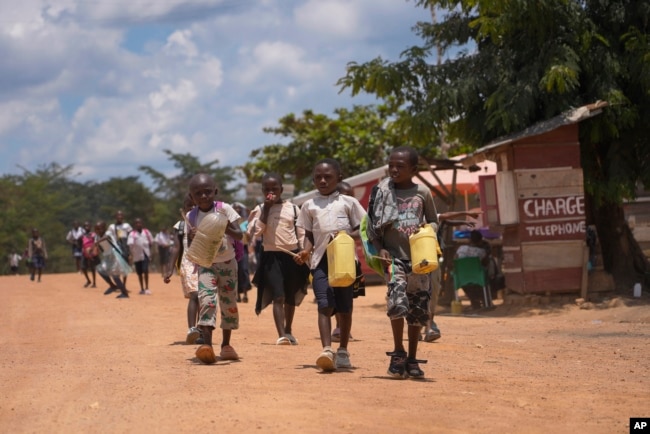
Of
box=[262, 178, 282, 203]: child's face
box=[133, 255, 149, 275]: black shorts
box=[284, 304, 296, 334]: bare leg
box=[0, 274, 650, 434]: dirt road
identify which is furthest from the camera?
box=[133, 255, 149, 275]: black shorts

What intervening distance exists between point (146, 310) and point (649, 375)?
10.9 meters

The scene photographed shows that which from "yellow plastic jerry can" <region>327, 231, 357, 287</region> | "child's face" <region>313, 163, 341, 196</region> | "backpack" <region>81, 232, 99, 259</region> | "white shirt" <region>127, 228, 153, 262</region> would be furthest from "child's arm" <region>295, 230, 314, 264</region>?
"backpack" <region>81, 232, 99, 259</region>

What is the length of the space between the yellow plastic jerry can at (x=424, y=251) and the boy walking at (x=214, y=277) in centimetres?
188

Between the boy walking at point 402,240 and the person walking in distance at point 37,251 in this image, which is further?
the person walking in distance at point 37,251

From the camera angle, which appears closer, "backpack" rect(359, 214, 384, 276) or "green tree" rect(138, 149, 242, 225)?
"backpack" rect(359, 214, 384, 276)

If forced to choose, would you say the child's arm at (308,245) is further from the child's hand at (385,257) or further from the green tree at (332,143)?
the green tree at (332,143)

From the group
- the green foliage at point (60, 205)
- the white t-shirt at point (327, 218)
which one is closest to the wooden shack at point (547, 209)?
the white t-shirt at point (327, 218)

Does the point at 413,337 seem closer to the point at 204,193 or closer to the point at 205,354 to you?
the point at 205,354

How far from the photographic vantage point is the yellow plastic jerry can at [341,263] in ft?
26.2

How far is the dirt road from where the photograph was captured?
19.7 ft

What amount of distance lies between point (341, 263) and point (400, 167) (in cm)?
93

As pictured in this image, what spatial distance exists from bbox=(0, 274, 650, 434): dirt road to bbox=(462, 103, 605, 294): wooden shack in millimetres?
2083

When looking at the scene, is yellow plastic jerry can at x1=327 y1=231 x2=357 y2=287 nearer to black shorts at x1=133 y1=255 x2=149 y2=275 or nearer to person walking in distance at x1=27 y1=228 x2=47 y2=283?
black shorts at x1=133 y1=255 x2=149 y2=275

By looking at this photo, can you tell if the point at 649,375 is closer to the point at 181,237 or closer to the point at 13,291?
the point at 181,237
